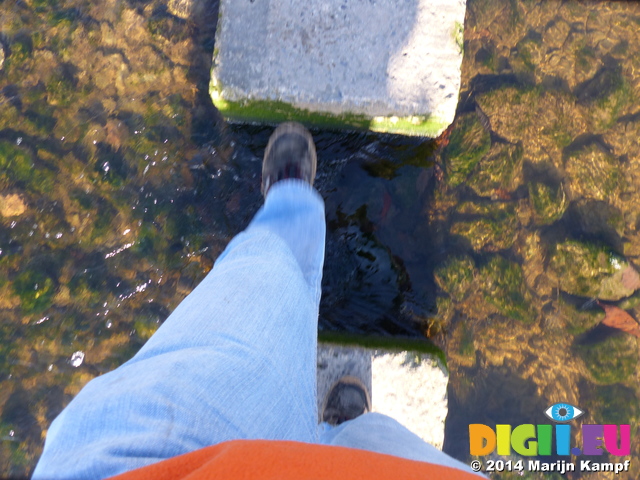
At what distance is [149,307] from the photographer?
81.6 inches

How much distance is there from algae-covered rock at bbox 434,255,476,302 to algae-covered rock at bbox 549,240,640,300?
1.44 ft

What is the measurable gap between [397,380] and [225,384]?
45.3 inches

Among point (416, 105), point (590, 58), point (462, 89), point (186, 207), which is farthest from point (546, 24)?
point (186, 207)

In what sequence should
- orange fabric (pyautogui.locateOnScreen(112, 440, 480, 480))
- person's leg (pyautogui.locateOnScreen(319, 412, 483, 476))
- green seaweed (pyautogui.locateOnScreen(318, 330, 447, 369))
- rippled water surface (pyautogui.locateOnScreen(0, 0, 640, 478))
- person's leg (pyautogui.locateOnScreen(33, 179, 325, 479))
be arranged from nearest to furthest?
orange fabric (pyautogui.locateOnScreen(112, 440, 480, 480)), person's leg (pyautogui.locateOnScreen(33, 179, 325, 479)), person's leg (pyautogui.locateOnScreen(319, 412, 483, 476)), green seaweed (pyautogui.locateOnScreen(318, 330, 447, 369)), rippled water surface (pyautogui.locateOnScreen(0, 0, 640, 478))

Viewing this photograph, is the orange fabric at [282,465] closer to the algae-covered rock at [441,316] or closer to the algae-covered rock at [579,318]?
the algae-covered rock at [441,316]

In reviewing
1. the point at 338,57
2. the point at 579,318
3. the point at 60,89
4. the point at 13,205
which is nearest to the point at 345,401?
the point at 579,318

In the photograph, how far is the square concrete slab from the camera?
180 centimetres

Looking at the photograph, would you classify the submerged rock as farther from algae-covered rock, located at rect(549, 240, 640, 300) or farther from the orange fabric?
algae-covered rock, located at rect(549, 240, 640, 300)

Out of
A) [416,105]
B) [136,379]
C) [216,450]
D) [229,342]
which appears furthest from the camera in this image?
[416,105]

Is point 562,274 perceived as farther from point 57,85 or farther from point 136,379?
point 57,85

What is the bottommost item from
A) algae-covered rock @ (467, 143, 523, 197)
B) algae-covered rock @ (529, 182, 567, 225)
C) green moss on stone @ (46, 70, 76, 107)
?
algae-covered rock @ (529, 182, 567, 225)

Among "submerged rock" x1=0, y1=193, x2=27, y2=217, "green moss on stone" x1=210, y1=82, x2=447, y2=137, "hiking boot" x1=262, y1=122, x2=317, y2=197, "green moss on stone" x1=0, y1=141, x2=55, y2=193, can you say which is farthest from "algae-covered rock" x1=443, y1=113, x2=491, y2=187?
"submerged rock" x1=0, y1=193, x2=27, y2=217

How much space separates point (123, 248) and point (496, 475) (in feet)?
7.35

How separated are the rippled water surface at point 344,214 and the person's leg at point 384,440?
2.37 ft
